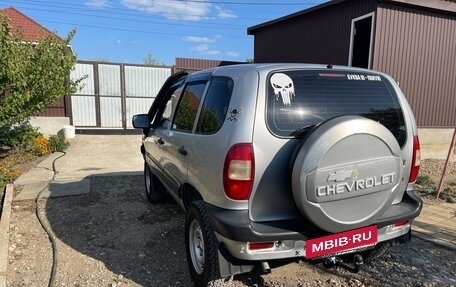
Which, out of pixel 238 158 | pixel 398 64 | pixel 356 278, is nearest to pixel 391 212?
pixel 356 278

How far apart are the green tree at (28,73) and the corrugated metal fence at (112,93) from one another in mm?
3263

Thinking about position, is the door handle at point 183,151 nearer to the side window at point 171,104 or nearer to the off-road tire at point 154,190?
the side window at point 171,104

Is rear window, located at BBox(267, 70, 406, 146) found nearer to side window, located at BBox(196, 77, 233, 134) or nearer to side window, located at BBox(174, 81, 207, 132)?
side window, located at BBox(196, 77, 233, 134)

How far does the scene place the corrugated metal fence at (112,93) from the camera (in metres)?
12.9

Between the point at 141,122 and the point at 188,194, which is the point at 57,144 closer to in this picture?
the point at 141,122

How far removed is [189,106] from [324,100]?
53.6 inches

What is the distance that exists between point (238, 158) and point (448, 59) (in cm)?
953

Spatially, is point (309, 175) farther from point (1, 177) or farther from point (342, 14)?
point (342, 14)

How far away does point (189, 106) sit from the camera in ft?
11.6

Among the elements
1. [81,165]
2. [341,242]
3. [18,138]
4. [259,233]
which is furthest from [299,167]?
[18,138]

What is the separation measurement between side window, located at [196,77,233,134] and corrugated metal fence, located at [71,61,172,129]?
1073cm

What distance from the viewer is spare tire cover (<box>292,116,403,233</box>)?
93.4 inches

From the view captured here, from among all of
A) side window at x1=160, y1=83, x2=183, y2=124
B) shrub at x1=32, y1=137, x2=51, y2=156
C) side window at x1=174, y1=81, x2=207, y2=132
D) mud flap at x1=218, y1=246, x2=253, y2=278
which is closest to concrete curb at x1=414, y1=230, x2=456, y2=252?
mud flap at x1=218, y1=246, x2=253, y2=278

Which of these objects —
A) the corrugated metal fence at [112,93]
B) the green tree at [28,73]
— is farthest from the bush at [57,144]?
the corrugated metal fence at [112,93]
